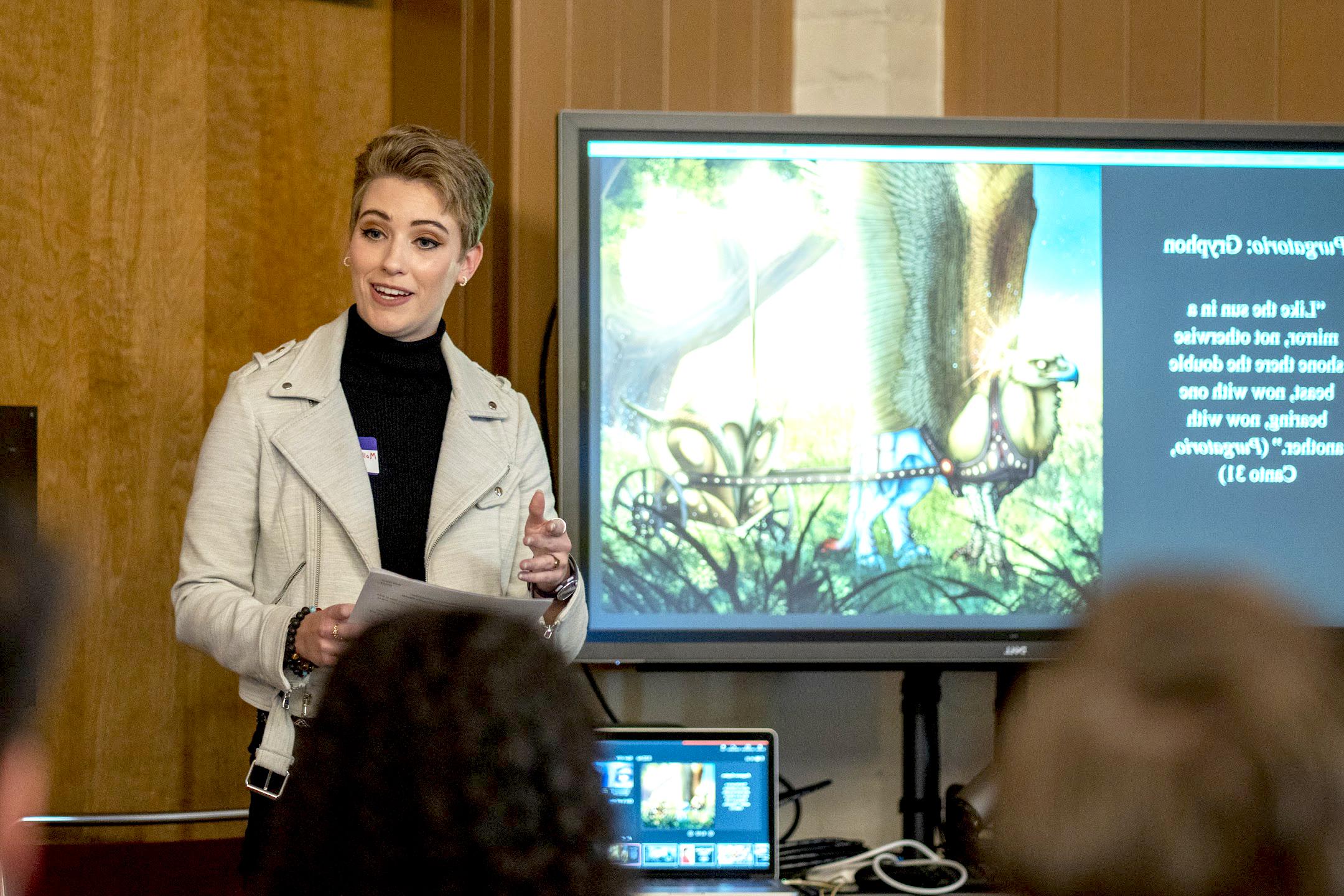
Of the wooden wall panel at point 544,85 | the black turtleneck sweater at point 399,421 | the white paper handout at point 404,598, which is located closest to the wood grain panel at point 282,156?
the wooden wall panel at point 544,85

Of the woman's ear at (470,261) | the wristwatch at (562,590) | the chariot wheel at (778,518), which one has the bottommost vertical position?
the wristwatch at (562,590)

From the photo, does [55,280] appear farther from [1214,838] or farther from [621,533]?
[1214,838]

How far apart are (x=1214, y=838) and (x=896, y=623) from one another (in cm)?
197

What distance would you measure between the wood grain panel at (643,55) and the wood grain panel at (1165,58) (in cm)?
99

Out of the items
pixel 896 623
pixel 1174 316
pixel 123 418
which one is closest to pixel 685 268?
pixel 896 623

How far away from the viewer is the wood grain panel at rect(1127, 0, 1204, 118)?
2.71 m

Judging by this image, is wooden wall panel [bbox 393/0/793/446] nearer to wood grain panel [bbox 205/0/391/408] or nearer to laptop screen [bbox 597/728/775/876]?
wood grain panel [bbox 205/0/391/408]

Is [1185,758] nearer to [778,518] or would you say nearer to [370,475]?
[370,475]

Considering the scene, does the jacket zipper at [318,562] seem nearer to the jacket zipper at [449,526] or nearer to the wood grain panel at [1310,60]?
the jacket zipper at [449,526]

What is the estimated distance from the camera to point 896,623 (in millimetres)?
2439

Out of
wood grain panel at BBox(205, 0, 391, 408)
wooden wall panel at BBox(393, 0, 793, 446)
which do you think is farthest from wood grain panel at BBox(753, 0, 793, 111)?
wood grain panel at BBox(205, 0, 391, 408)

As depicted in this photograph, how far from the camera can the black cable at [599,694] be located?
2514 mm

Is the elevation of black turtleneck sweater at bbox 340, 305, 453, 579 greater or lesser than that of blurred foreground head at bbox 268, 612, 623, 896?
greater

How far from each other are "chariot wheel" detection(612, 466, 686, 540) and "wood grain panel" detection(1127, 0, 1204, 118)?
1283mm
